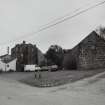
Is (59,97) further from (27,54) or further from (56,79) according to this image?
(27,54)

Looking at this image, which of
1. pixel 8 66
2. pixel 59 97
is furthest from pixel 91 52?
pixel 8 66

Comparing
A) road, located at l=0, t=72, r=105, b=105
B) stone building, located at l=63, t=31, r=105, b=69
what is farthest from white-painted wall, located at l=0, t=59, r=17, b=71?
road, located at l=0, t=72, r=105, b=105

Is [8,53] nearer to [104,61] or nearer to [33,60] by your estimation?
[33,60]

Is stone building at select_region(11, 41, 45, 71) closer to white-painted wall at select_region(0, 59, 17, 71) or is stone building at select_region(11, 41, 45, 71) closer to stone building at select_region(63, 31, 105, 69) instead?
white-painted wall at select_region(0, 59, 17, 71)

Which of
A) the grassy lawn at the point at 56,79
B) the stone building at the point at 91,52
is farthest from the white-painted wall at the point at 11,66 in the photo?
the grassy lawn at the point at 56,79

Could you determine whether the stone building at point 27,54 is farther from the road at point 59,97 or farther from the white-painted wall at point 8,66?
the road at point 59,97

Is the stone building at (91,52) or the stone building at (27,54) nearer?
the stone building at (91,52)

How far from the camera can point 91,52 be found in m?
39.4

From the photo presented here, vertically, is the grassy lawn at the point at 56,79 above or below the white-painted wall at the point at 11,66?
below

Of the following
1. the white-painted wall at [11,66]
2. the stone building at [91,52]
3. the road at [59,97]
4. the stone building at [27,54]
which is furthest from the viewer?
the stone building at [27,54]

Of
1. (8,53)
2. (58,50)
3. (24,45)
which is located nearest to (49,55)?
(58,50)

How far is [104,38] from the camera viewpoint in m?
40.8

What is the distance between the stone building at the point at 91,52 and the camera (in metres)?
38.6

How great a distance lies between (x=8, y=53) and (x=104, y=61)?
52701mm
